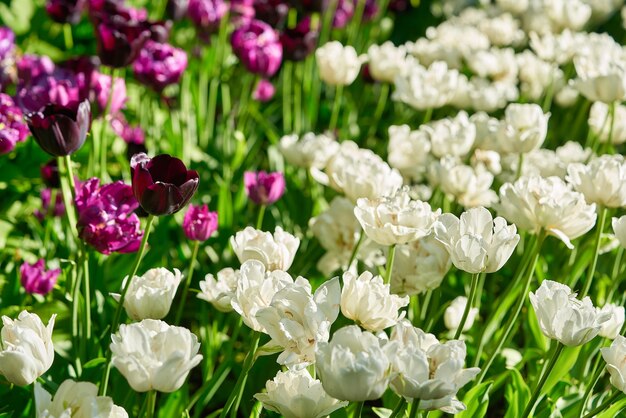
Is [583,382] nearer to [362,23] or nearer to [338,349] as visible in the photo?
[338,349]

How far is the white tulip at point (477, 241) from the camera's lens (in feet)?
3.92

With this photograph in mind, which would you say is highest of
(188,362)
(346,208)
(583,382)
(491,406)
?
(188,362)

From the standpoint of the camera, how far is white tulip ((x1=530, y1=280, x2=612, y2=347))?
1.12 m

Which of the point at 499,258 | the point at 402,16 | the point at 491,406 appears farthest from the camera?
the point at 402,16

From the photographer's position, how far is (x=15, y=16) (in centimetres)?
323

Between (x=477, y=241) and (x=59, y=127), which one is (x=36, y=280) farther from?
(x=477, y=241)

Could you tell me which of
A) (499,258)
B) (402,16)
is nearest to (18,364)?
(499,258)

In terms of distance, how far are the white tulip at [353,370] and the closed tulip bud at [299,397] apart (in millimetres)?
112

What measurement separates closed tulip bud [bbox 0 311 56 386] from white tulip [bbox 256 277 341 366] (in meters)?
0.28

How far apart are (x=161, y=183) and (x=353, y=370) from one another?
45 centimetres

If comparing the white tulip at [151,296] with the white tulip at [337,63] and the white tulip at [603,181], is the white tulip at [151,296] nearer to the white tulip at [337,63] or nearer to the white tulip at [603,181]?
the white tulip at [603,181]

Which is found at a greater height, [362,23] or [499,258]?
[499,258]

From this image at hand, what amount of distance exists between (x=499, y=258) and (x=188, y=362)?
497mm

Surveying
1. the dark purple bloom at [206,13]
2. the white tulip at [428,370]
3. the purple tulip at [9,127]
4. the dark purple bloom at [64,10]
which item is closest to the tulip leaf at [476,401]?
the white tulip at [428,370]
